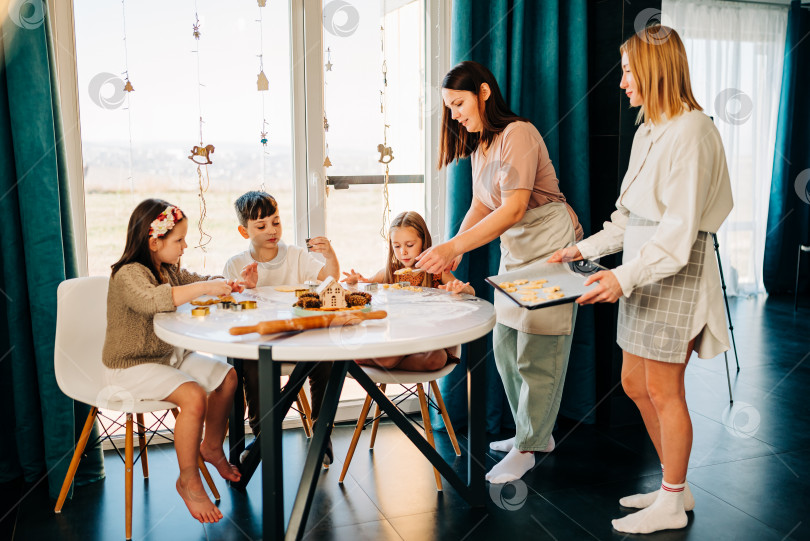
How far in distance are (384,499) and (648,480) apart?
3.05ft

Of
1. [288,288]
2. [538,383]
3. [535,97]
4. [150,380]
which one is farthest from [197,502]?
[535,97]

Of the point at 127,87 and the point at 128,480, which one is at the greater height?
the point at 127,87

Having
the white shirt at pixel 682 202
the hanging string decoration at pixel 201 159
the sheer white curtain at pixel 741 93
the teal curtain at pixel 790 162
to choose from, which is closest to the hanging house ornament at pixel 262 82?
the hanging string decoration at pixel 201 159

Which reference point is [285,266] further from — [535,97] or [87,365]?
[535,97]

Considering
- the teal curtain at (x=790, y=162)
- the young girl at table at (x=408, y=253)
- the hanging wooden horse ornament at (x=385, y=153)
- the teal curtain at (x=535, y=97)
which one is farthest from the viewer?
the teal curtain at (x=790, y=162)

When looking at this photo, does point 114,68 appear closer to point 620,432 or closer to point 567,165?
point 567,165

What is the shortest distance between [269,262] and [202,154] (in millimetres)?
512

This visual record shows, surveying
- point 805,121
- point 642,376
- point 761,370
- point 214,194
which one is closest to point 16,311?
point 214,194

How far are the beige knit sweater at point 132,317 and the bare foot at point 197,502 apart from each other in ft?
1.28

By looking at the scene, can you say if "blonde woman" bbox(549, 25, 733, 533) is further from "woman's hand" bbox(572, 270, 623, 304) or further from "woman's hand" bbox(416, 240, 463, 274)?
"woman's hand" bbox(416, 240, 463, 274)

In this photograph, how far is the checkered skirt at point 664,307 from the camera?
6.51 ft

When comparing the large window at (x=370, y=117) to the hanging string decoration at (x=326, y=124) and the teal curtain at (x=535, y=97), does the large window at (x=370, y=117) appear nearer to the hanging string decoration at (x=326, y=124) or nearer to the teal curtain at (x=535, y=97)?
the hanging string decoration at (x=326, y=124)

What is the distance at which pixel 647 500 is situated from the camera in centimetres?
225

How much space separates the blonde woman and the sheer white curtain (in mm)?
4182
